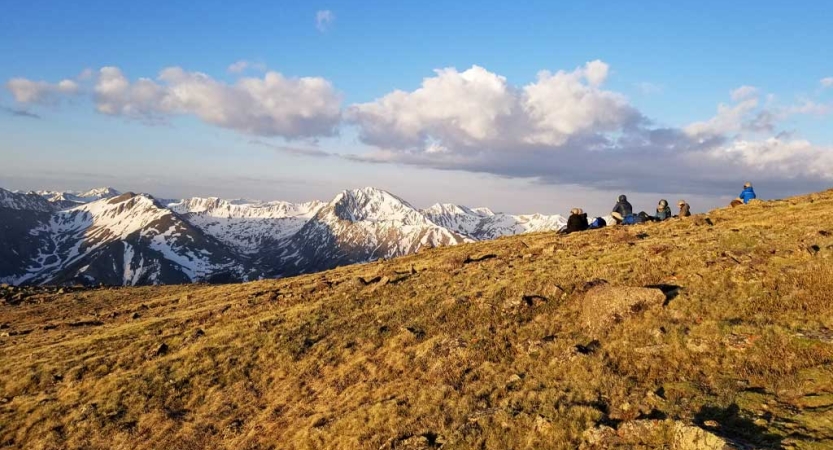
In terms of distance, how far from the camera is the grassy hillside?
1339 centimetres

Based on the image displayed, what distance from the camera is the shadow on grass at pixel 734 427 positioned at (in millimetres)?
10902

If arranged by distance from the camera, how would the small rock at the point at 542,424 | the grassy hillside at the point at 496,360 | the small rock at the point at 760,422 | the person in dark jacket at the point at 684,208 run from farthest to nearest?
the person in dark jacket at the point at 684,208, the grassy hillside at the point at 496,360, the small rock at the point at 542,424, the small rock at the point at 760,422

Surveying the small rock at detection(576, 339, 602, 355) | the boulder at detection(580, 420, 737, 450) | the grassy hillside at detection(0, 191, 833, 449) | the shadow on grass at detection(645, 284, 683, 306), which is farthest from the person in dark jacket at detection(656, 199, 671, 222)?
the boulder at detection(580, 420, 737, 450)

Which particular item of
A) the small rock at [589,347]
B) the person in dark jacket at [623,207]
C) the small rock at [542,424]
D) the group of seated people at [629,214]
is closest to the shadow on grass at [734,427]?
the small rock at [542,424]

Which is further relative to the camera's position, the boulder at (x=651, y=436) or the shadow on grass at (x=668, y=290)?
the shadow on grass at (x=668, y=290)

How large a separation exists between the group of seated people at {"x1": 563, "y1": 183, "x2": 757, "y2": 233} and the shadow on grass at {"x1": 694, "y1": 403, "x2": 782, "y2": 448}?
106ft

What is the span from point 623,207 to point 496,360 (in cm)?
3343

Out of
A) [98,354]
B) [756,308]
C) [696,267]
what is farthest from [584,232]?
[98,354]

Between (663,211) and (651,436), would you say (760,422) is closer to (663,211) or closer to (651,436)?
(651,436)

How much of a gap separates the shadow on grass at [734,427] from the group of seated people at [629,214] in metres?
32.3

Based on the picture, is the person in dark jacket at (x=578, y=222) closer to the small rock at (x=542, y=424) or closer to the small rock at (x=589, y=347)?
the small rock at (x=589, y=347)

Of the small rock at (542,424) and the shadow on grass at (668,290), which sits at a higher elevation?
the shadow on grass at (668,290)

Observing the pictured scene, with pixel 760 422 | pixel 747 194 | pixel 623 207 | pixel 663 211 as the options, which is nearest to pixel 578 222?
pixel 623 207

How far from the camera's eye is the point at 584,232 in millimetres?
41875
